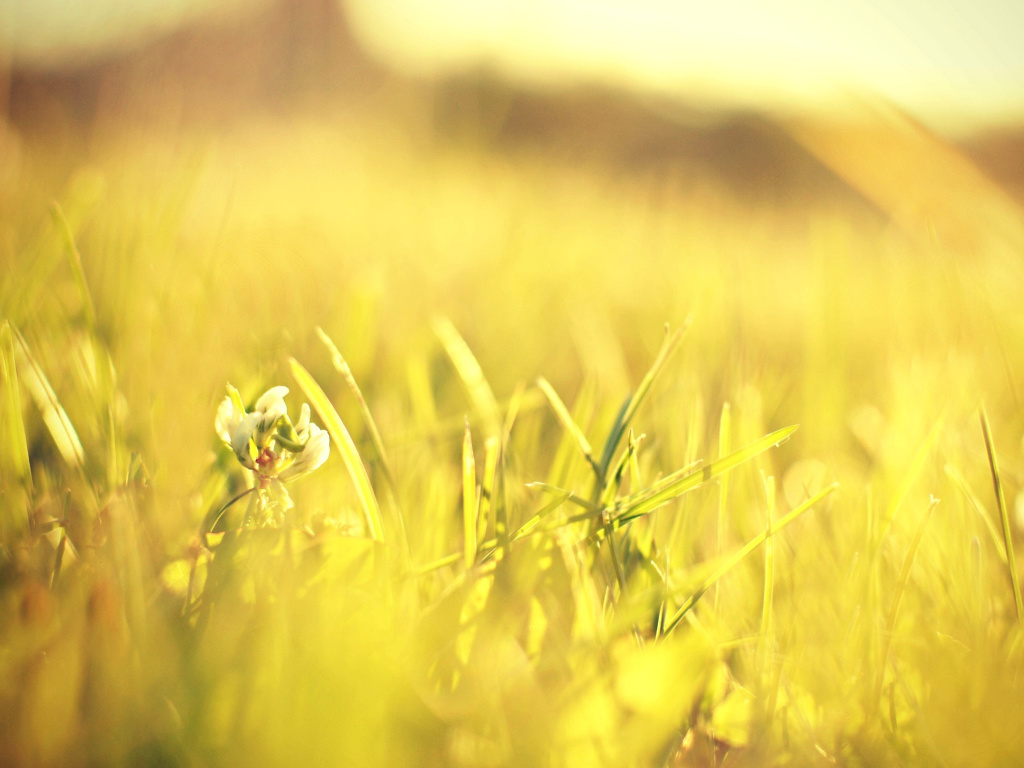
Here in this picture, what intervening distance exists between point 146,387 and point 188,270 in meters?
0.39

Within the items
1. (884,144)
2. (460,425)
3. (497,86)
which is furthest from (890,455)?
(497,86)

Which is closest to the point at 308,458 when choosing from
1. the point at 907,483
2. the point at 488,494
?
the point at 488,494

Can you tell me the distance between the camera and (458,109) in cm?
338

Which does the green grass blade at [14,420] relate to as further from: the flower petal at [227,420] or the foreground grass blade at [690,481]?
the foreground grass blade at [690,481]

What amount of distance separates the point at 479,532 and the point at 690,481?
0.55ft

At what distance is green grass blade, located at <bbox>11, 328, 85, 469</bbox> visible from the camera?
53 cm

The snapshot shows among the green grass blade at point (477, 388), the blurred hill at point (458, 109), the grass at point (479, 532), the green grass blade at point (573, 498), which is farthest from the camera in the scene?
the blurred hill at point (458, 109)

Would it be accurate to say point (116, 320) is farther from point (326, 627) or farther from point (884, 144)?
point (884, 144)

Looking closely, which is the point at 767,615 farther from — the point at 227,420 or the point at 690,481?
the point at 227,420

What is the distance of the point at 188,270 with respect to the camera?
38.8 inches

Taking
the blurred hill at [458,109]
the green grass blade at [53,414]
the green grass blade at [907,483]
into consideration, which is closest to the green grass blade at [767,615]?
the green grass blade at [907,483]

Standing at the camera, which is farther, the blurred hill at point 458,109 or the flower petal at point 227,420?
the blurred hill at point 458,109

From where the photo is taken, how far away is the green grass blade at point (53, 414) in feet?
1.74

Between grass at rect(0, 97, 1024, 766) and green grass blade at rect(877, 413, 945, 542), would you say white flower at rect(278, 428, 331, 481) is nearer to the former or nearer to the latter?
grass at rect(0, 97, 1024, 766)
